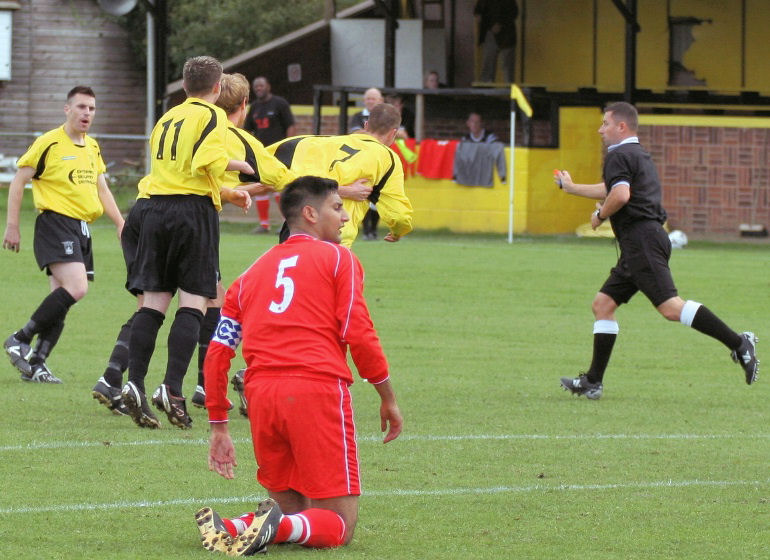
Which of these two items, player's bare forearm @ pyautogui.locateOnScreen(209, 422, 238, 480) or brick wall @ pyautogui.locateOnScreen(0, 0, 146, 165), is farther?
brick wall @ pyautogui.locateOnScreen(0, 0, 146, 165)

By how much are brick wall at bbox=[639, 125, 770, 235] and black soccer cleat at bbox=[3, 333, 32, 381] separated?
1618 centimetres

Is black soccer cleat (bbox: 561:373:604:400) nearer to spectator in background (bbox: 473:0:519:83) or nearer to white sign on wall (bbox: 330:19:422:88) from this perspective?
spectator in background (bbox: 473:0:519:83)

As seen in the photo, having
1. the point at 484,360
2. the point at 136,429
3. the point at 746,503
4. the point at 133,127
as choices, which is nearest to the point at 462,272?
the point at 484,360

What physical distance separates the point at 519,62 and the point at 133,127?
10.4 metres

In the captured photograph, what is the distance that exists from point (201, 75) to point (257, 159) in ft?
1.97

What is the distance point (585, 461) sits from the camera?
25.8 ft

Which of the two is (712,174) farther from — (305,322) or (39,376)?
(305,322)

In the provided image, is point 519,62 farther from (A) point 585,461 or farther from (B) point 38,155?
(A) point 585,461

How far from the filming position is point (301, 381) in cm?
569

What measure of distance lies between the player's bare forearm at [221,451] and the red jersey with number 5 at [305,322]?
21 cm

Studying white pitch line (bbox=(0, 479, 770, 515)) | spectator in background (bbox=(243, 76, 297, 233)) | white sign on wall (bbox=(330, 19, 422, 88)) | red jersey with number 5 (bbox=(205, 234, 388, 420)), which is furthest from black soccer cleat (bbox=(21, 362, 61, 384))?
white sign on wall (bbox=(330, 19, 422, 88))

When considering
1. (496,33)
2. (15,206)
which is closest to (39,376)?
(15,206)

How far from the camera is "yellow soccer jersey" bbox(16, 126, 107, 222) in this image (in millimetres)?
10516

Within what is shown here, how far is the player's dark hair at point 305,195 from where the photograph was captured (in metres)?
5.92
